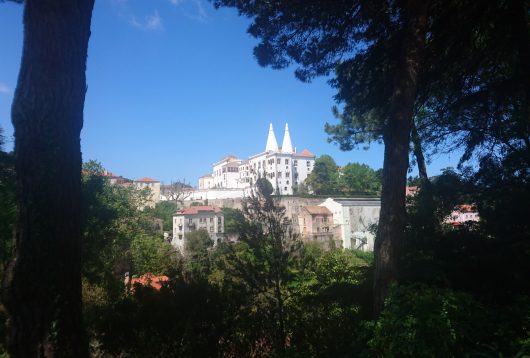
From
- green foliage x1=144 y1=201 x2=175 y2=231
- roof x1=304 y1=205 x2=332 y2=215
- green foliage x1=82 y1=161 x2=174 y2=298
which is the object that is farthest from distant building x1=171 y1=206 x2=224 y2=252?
green foliage x1=82 y1=161 x2=174 y2=298

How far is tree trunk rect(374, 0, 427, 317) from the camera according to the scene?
5.67 metres

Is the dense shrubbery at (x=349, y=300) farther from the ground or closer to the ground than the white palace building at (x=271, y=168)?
closer to the ground

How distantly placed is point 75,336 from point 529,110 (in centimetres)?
923

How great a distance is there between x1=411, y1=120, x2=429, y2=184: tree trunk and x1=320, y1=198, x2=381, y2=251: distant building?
3109 cm

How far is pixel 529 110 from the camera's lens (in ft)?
24.5

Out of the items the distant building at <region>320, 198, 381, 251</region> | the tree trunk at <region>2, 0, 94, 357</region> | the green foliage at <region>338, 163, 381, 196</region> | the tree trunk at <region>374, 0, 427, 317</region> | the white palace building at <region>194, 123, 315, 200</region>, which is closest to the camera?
the tree trunk at <region>2, 0, 94, 357</region>

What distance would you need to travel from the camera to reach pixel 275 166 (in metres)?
89.4

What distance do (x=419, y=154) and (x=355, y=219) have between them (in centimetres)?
3378

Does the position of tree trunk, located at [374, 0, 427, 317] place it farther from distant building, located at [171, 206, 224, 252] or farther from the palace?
the palace

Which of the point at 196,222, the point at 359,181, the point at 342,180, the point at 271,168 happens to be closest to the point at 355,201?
the point at 359,181

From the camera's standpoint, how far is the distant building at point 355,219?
43131 millimetres

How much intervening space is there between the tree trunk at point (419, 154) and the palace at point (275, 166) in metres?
68.5

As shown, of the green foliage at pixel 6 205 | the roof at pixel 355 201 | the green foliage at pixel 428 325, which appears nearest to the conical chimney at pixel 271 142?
the roof at pixel 355 201

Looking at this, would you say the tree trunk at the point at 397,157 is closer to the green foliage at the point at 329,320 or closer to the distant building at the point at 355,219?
the green foliage at the point at 329,320
